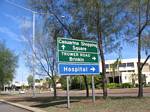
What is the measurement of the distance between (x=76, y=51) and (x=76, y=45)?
41 cm

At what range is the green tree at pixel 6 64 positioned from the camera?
229 feet

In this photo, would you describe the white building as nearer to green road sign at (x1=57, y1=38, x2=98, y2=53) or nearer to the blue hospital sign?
the blue hospital sign

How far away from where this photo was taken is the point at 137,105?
21.6 m

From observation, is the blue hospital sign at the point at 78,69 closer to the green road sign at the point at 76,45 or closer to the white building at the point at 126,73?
the green road sign at the point at 76,45

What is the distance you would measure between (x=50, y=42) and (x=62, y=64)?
13.1 m

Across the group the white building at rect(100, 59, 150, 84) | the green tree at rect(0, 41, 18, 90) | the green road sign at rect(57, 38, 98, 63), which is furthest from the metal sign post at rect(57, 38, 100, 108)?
the white building at rect(100, 59, 150, 84)

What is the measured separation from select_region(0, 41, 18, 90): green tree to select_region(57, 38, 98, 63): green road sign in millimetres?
44207

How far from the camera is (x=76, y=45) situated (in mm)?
26375

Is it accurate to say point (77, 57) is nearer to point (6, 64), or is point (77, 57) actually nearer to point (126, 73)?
point (6, 64)

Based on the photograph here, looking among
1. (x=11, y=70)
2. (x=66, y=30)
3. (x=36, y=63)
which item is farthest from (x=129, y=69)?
(x=66, y=30)

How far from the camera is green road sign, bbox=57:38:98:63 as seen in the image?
25.4 metres

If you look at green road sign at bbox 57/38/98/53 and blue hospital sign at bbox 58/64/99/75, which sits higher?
green road sign at bbox 57/38/98/53

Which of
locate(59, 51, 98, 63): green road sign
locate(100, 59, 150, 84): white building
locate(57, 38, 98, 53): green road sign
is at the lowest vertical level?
locate(59, 51, 98, 63): green road sign

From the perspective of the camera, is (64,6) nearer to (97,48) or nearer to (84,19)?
(84,19)
